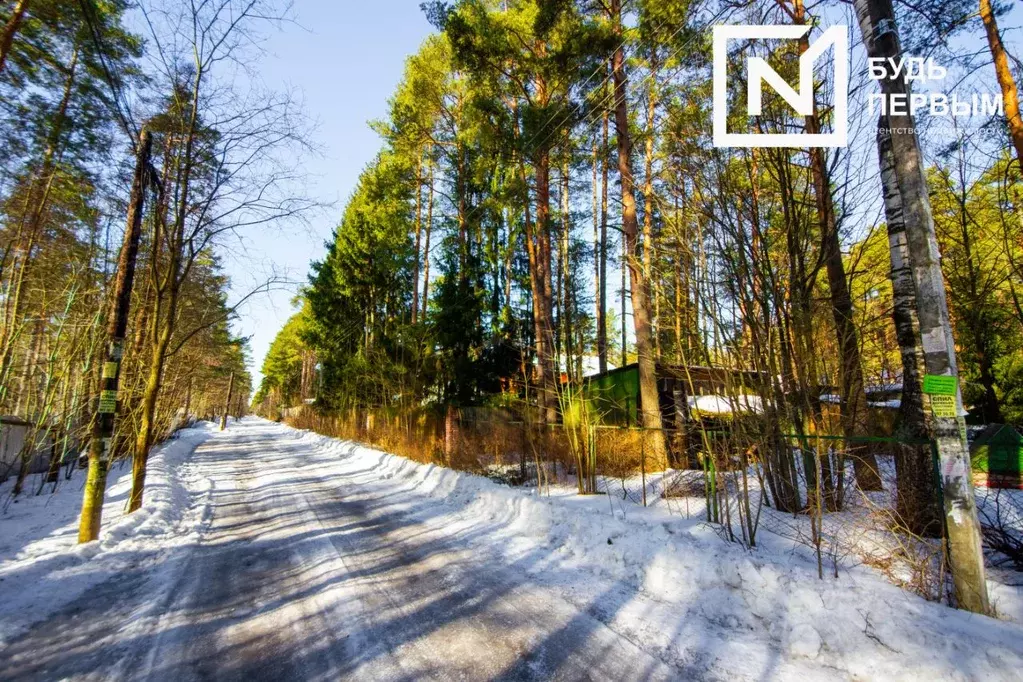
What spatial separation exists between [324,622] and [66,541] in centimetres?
463

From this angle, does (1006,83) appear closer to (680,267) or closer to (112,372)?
(680,267)

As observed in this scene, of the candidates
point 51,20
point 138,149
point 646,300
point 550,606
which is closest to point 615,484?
point 646,300

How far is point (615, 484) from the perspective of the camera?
8.70m

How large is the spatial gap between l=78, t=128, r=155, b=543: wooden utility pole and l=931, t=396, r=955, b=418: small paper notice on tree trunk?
8823mm

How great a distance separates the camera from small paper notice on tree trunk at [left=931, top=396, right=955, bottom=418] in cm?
352

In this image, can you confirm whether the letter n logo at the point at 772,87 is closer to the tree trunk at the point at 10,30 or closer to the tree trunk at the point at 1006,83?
the tree trunk at the point at 1006,83

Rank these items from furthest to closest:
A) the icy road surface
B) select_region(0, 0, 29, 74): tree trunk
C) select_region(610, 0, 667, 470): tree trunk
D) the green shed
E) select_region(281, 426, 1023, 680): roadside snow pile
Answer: select_region(610, 0, 667, 470): tree trunk < select_region(0, 0, 29, 74): tree trunk < the green shed < the icy road surface < select_region(281, 426, 1023, 680): roadside snow pile

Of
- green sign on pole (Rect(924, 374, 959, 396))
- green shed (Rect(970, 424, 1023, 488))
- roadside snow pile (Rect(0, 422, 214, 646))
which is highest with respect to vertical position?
green sign on pole (Rect(924, 374, 959, 396))

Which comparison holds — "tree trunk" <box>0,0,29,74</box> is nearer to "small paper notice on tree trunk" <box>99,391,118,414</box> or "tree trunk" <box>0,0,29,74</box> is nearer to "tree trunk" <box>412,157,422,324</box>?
"small paper notice on tree trunk" <box>99,391,118,414</box>

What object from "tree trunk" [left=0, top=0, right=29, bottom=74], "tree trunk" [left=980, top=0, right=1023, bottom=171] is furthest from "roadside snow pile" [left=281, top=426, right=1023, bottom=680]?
A: "tree trunk" [left=0, top=0, right=29, bottom=74]

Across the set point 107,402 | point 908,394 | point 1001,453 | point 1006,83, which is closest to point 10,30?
point 107,402

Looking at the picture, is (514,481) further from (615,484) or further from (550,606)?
(550,606)

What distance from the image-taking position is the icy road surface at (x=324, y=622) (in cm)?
319

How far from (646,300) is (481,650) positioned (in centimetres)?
832
